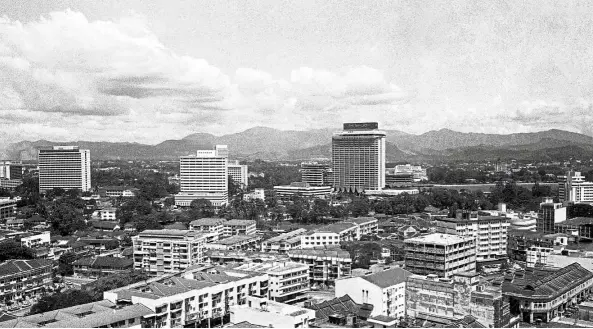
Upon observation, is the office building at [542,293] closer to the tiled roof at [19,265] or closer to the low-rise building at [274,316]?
the low-rise building at [274,316]

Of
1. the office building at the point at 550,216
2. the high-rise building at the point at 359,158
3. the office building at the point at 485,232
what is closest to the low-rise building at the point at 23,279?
the office building at the point at 485,232

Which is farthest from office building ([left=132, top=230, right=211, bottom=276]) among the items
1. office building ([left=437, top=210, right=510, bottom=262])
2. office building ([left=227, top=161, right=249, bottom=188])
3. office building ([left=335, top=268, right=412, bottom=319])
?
office building ([left=227, top=161, right=249, bottom=188])

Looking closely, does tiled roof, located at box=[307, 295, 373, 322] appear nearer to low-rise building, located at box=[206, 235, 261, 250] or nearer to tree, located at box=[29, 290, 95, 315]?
tree, located at box=[29, 290, 95, 315]

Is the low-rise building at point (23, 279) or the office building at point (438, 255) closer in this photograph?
the office building at point (438, 255)

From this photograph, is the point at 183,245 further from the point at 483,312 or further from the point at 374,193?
the point at 374,193

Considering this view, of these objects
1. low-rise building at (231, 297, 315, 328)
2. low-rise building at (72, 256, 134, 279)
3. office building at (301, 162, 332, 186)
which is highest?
office building at (301, 162, 332, 186)

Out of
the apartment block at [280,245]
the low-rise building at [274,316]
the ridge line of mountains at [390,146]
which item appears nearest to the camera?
Answer: the low-rise building at [274,316]
